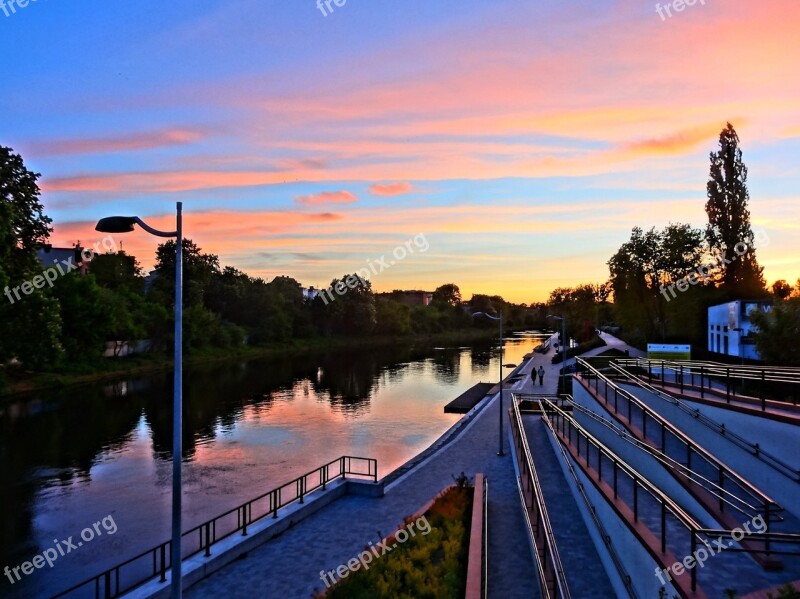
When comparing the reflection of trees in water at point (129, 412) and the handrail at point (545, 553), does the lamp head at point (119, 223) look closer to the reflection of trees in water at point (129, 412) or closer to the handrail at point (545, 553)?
the handrail at point (545, 553)

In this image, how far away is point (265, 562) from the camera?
12930 mm

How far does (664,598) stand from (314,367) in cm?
6391

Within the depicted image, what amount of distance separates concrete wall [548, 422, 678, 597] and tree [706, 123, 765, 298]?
46.1m

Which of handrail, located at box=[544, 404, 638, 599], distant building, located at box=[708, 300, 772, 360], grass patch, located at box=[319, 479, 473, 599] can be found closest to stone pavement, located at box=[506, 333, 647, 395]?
distant building, located at box=[708, 300, 772, 360]

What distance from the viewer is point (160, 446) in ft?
95.1

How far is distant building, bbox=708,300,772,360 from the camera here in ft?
125

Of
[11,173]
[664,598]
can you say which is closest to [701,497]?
[664,598]

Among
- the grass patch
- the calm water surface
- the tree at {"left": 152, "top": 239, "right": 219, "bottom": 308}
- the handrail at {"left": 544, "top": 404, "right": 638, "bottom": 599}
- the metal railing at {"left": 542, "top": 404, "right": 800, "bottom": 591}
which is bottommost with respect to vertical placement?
the calm water surface

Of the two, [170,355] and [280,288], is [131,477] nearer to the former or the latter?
[170,355]

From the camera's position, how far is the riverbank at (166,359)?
156 feet

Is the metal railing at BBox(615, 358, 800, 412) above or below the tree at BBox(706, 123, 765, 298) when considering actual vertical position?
below

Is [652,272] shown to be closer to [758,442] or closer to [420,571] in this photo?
[758,442]

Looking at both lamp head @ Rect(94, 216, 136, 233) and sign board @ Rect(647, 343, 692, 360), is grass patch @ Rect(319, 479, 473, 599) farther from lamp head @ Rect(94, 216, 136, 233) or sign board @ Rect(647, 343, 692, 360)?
sign board @ Rect(647, 343, 692, 360)

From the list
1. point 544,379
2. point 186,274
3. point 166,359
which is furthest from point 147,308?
point 544,379
